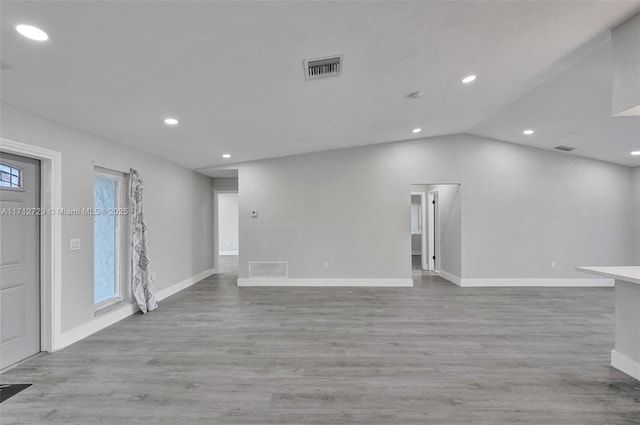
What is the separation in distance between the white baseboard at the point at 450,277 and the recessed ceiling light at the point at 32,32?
21.4ft

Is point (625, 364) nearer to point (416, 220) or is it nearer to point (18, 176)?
point (18, 176)

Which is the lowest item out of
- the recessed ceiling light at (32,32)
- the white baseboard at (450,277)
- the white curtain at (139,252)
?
the white baseboard at (450,277)

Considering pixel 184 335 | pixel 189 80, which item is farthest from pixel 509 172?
pixel 184 335

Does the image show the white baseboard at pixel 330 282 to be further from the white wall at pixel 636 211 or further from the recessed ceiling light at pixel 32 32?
the recessed ceiling light at pixel 32 32

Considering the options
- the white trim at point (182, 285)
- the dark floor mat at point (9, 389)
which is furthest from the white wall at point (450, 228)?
the dark floor mat at point (9, 389)

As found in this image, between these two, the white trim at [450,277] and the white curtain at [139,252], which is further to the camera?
the white trim at [450,277]

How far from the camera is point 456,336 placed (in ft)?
10.8

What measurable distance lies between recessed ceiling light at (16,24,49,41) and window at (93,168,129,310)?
2.29 metres

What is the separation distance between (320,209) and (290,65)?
3739 mm

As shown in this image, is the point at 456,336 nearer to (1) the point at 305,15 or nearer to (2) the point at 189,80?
(1) the point at 305,15

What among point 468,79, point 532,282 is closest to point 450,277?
point 532,282

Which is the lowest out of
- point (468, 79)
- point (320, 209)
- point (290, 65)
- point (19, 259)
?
point (19, 259)

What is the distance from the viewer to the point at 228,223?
38.3 feet

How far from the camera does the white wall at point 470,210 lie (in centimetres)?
580
